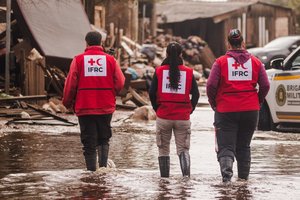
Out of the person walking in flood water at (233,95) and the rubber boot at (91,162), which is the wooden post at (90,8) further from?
the person walking in flood water at (233,95)

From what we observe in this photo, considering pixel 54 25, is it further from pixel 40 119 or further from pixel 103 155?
pixel 103 155

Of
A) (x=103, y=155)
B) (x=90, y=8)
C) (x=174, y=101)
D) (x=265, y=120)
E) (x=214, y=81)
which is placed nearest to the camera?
(x=214, y=81)

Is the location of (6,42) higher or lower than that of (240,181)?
higher

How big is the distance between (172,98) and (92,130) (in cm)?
97

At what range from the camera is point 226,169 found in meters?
10.5

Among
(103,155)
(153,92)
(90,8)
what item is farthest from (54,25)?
(153,92)

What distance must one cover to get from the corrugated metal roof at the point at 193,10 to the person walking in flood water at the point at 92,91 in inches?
1966

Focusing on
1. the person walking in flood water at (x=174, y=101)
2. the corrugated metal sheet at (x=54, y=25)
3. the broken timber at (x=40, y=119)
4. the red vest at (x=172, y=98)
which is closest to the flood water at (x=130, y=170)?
the person walking in flood water at (x=174, y=101)

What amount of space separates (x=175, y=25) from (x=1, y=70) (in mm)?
41977

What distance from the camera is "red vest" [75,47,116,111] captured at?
11.2 meters

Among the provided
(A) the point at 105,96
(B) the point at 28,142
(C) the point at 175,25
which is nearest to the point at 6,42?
(B) the point at 28,142

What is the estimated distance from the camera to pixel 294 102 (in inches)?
667

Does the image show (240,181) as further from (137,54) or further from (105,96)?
(137,54)

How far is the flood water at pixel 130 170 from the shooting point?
9719 millimetres
